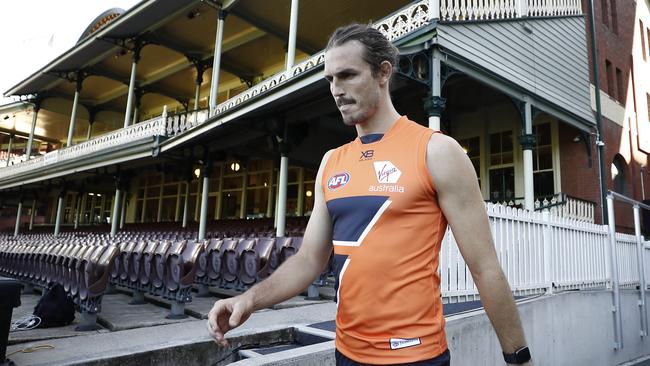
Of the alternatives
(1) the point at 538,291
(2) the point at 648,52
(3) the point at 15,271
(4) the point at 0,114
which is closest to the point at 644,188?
(2) the point at 648,52

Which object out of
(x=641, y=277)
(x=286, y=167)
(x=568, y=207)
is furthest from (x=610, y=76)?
(x=286, y=167)

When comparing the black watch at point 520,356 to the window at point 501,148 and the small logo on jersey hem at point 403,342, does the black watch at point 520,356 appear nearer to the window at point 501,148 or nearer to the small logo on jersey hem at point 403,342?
the small logo on jersey hem at point 403,342

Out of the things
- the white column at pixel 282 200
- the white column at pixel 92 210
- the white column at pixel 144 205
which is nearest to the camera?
the white column at pixel 282 200

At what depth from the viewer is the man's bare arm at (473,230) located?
1202mm

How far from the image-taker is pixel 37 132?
32.9m

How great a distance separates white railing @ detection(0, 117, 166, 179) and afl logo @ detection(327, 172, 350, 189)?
50.7 feet

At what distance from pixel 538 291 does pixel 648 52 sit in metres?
18.4

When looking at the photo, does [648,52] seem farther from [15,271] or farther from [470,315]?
[15,271]

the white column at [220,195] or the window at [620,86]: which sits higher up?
the window at [620,86]

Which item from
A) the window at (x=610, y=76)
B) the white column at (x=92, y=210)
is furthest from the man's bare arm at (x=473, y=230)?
the white column at (x=92, y=210)

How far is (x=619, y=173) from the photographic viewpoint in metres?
14.7

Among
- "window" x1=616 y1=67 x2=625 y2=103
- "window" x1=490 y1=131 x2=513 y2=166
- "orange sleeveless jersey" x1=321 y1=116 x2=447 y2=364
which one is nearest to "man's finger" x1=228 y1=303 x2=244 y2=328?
"orange sleeveless jersey" x1=321 y1=116 x2=447 y2=364

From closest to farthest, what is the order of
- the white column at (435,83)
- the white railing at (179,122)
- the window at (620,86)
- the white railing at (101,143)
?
1. the white column at (435,83)
2. the white railing at (179,122)
3. the window at (620,86)
4. the white railing at (101,143)

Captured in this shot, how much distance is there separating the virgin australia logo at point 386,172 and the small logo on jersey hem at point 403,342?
1.44 ft
